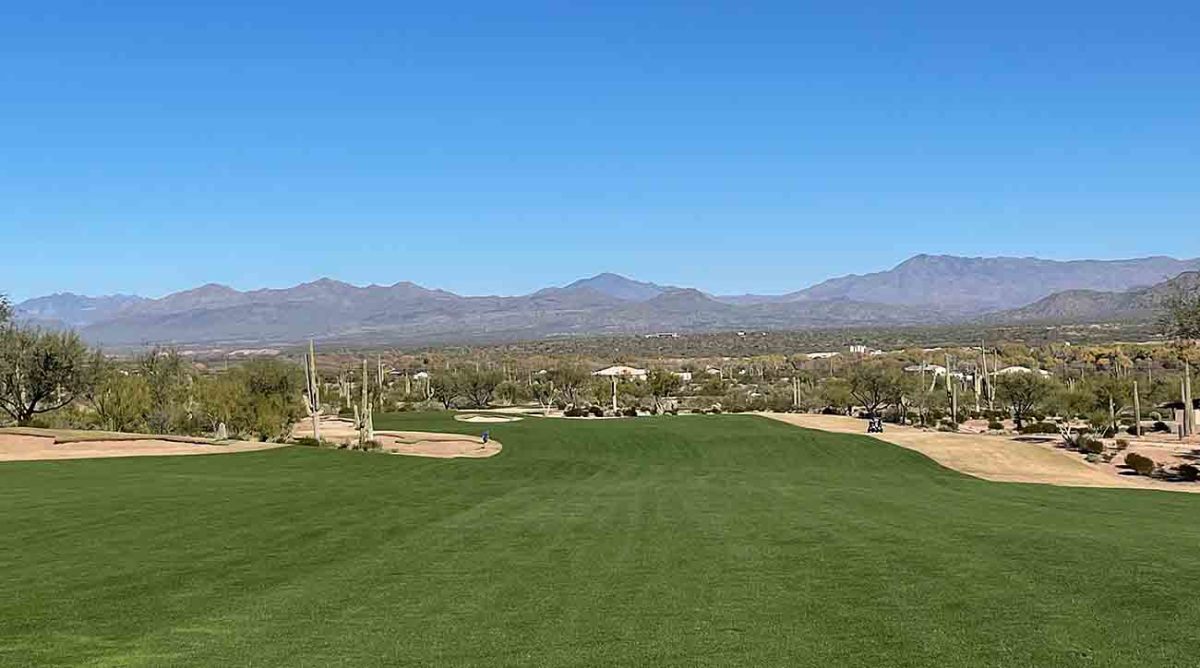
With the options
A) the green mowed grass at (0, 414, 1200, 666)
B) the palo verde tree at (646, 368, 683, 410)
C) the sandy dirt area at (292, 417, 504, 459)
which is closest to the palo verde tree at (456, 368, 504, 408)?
the palo verde tree at (646, 368, 683, 410)

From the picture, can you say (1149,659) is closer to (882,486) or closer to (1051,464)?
(882,486)

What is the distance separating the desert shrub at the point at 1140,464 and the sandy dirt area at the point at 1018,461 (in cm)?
57

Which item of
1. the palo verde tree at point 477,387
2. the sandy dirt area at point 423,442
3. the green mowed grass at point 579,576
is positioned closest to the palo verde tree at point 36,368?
the sandy dirt area at point 423,442

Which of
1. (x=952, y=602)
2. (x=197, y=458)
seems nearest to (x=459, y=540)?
(x=952, y=602)

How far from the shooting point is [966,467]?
47906mm

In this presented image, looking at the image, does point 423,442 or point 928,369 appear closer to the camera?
point 423,442

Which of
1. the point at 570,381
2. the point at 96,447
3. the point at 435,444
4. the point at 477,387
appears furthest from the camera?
the point at 570,381

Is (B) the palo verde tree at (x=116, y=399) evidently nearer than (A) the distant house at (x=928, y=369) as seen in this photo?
Yes

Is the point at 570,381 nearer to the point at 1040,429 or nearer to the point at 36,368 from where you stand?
the point at 1040,429

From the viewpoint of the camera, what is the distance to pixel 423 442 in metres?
58.9

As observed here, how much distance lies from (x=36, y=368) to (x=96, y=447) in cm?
1721

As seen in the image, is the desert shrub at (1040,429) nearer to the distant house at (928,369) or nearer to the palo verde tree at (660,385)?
the distant house at (928,369)

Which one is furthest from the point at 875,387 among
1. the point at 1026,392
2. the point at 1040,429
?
the point at 1040,429

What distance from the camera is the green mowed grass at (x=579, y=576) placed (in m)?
11.1
